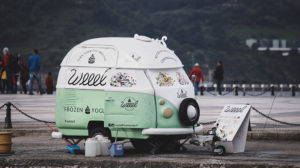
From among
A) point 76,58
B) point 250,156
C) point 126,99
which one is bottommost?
point 250,156

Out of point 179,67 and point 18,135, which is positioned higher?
point 179,67

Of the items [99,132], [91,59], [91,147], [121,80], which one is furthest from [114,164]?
[91,59]

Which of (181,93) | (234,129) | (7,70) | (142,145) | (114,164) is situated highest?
(7,70)

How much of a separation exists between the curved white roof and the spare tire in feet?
2.63

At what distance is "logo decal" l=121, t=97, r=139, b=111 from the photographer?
1173cm

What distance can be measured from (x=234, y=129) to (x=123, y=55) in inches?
96.7

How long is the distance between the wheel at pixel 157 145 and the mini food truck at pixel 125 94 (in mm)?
27

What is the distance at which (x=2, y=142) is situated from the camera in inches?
484

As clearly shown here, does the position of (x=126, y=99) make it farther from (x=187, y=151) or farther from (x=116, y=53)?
(x=187, y=151)

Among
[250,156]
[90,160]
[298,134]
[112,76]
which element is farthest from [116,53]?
[298,134]

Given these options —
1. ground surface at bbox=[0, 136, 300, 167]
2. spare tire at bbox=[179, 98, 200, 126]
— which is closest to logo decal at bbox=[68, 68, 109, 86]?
ground surface at bbox=[0, 136, 300, 167]

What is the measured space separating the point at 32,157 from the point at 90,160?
1.24 m

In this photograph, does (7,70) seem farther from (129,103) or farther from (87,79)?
(129,103)

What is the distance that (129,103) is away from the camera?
1176 cm
